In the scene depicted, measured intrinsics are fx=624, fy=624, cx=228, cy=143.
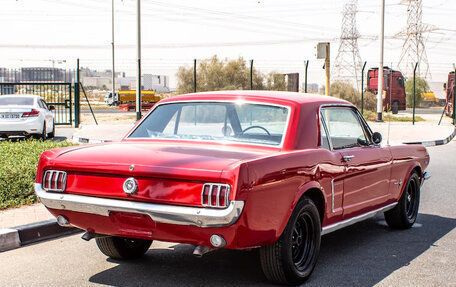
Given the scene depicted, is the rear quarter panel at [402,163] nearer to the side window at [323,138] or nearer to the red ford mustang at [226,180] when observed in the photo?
the red ford mustang at [226,180]

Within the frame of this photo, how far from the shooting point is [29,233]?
247 inches

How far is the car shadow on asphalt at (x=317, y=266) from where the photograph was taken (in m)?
4.96

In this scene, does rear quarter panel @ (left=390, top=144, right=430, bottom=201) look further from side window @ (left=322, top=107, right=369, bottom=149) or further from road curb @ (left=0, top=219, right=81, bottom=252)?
road curb @ (left=0, top=219, right=81, bottom=252)

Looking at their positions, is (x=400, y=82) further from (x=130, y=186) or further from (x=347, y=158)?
(x=130, y=186)

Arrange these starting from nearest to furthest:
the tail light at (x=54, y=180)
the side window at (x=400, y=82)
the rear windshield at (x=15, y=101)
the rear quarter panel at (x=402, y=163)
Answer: the tail light at (x=54, y=180)
the rear quarter panel at (x=402, y=163)
the rear windshield at (x=15, y=101)
the side window at (x=400, y=82)

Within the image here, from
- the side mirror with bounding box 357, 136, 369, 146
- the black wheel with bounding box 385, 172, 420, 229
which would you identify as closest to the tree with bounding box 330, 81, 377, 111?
the black wheel with bounding box 385, 172, 420, 229

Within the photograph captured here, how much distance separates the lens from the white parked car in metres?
17.6

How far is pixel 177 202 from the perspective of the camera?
426cm

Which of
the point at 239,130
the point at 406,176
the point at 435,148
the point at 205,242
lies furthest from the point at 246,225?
the point at 435,148

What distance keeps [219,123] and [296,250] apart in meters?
1.31

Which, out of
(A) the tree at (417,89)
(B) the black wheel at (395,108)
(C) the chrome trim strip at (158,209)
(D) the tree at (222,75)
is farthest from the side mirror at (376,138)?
(A) the tree at (417,89)

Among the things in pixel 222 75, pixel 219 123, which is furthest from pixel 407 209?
pixel 222 75

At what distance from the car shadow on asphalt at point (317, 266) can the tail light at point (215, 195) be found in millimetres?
968

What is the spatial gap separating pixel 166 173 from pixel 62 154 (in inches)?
43.4
